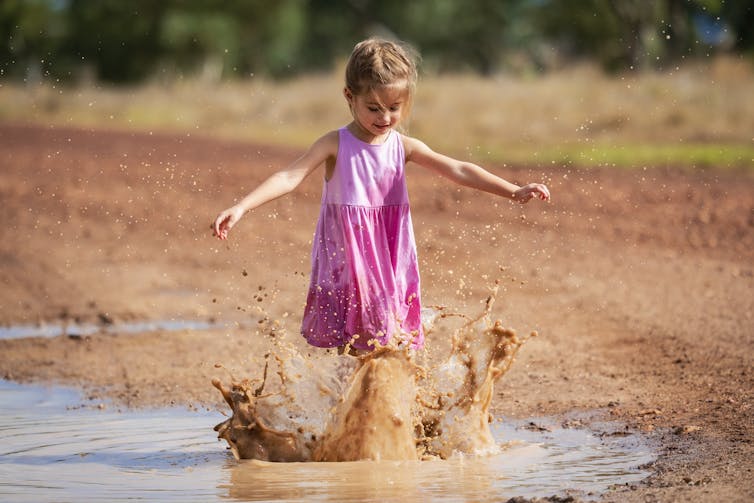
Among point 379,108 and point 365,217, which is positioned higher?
point 379,108

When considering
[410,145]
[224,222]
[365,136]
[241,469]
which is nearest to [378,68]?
[365,136]

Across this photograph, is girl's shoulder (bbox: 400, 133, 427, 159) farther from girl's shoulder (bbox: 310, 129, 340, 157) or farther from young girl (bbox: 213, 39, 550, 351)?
girl's shoulder (bbox: 310, 129, 340, 157)

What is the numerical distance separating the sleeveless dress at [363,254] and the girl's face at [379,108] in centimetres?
8

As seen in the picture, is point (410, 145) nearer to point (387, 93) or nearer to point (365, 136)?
point (365, 136)

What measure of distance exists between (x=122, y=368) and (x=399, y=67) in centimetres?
298

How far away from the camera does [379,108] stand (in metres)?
4.96

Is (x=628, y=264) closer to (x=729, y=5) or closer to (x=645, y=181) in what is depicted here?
(x=645, y=181)

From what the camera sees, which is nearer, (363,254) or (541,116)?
(363,254)

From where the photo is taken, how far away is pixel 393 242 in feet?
16.8

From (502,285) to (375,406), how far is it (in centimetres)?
412

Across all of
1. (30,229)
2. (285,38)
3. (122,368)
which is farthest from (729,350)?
(285,38)

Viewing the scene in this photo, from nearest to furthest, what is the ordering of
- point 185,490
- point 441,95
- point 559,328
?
point 185,490 < point 559,328 < point 441,95

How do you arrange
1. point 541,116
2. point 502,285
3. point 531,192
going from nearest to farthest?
1. point 531,192
2. point 502,285
3. point 541,116

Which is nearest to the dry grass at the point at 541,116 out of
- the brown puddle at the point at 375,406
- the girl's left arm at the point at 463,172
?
the brown puddle at the point at 375,406
